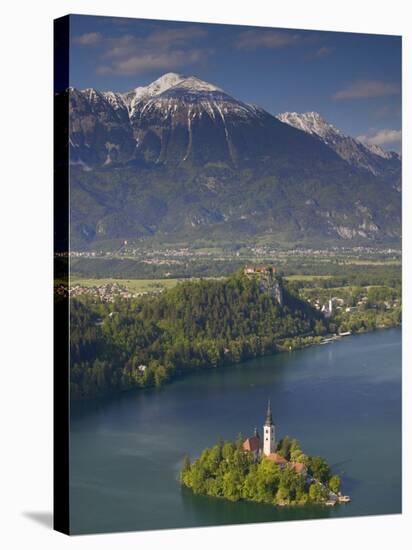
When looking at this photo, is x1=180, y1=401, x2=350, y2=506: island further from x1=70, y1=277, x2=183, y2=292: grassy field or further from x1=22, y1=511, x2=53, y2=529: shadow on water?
x1=70, y1=277, x2=183, y2=292: grassy field

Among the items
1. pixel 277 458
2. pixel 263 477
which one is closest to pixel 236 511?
pixel 263 477

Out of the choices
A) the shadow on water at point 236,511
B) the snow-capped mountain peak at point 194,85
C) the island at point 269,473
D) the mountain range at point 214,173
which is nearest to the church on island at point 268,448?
the island at point 269,473

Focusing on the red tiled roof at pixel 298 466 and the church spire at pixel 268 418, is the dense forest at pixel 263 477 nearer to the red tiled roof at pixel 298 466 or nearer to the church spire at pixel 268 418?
the red tiled roof at pixel 298 466

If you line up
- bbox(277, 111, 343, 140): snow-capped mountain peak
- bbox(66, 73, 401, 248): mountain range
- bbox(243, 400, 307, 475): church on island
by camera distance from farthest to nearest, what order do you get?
bbox(277, 111, 343, 140): snow-capped mountain peak < bbox(243, 400, 307, 475): church on island < bbox(66, 73, 401, 248): mountain range

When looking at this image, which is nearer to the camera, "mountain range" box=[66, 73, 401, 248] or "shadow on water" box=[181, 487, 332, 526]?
"shadow on water" box=[181, 487, 332, 526]

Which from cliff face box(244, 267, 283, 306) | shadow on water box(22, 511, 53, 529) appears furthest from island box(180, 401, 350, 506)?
shadow on water box(22, 511, 53, 529)

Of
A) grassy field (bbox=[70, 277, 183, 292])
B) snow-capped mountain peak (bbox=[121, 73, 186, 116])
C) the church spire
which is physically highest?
snow-capped mountain peak (bbox=[121, 73, 186, 116])
